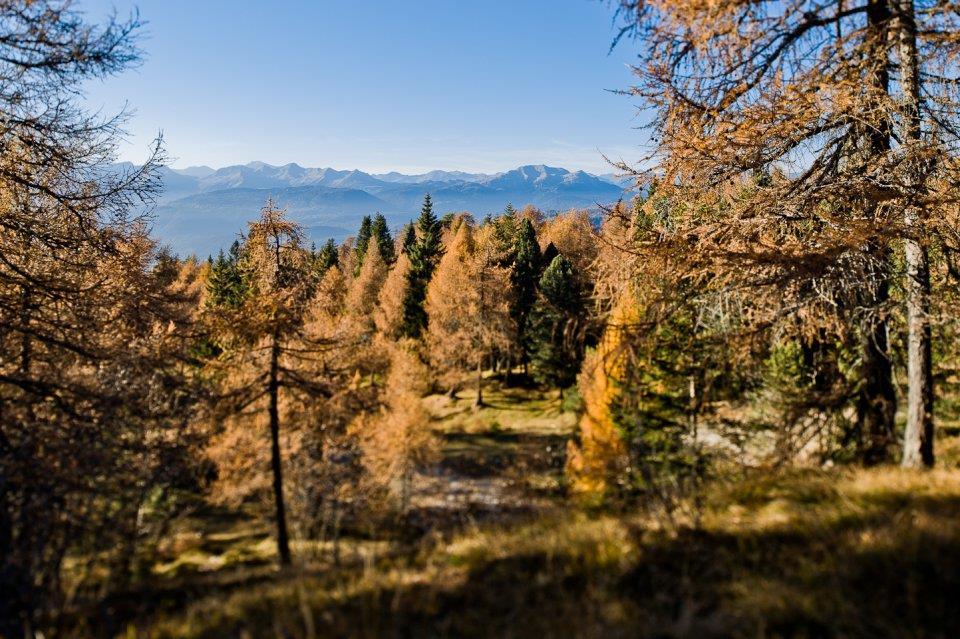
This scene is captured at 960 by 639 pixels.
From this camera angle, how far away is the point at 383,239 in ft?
233

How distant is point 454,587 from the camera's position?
14.8ft

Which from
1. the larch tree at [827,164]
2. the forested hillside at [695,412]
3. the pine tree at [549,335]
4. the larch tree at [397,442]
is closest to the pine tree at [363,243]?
the pine tree at [549,335]

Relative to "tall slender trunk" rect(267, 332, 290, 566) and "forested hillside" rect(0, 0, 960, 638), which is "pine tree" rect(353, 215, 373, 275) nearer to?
"tall slender trunk" rect(267, 332, 290, 566)

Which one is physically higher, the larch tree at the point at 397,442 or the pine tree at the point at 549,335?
the pine tree at the point at 549,335

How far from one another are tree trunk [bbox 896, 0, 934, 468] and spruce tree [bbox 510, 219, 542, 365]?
34002 millimetres

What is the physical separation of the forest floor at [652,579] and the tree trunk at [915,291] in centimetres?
52

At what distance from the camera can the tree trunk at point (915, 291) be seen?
18.5 ft

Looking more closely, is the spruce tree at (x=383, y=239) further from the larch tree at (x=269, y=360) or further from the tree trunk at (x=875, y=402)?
the tree trunk at (x=875, y=402)

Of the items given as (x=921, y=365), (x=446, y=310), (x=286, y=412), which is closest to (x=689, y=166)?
(x=921, y=365)

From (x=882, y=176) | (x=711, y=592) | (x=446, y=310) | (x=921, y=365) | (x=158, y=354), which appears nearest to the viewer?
(x=711, y=592)

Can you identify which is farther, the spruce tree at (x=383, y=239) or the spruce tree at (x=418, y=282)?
the spruce tree at (x=383, y=239)

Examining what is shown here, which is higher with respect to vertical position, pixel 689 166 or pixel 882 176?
pixel 689 166

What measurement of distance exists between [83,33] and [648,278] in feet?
27.3

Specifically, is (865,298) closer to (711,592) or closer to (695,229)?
(695,229)
